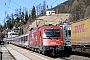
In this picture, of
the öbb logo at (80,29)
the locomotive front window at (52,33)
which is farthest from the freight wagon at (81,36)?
the locomotive front window at (52,33)

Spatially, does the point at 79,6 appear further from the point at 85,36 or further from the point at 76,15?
the point at 85,36

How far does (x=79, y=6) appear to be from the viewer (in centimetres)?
9825

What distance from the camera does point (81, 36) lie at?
25.1 metres

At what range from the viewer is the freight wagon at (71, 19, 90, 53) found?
2333 centimetres

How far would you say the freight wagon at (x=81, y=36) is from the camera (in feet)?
76.5

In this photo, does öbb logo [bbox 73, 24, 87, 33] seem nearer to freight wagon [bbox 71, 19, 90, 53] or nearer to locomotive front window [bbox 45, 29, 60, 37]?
freight wagon [bbox 71, 19, 90, 53]

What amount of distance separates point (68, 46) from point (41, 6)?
11909 centimetres

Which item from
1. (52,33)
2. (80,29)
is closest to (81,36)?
(80,29)

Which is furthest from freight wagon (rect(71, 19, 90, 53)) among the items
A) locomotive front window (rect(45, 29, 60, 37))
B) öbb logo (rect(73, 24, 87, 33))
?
locomotive front window (rect(45, 29, 60, 37))

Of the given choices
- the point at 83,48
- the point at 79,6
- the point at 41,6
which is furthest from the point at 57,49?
the point at 41,6

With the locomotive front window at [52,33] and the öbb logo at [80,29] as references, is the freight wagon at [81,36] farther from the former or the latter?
the locomotive front window at [52,33]

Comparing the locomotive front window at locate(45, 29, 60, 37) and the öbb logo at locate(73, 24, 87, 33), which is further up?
the öbb logo at locate(73, 24, 87, 33)

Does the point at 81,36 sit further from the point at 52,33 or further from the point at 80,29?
the point at 52,33

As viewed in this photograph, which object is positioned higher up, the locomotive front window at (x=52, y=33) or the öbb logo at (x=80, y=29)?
the öbb logo at (x=80, y=29)
